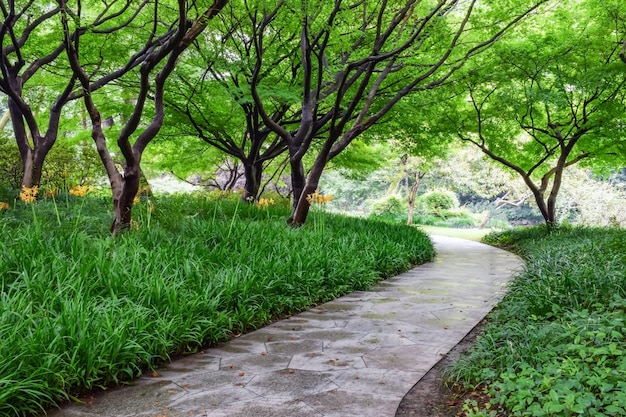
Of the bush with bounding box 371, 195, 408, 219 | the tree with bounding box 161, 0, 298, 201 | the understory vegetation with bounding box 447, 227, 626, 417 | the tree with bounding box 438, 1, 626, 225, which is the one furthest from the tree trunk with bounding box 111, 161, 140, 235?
the bush with bounding box 371, 195, 408, 219

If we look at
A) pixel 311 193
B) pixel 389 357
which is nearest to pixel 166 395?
pixel 389 357

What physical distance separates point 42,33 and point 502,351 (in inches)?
408

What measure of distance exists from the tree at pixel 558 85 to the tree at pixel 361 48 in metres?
1.09

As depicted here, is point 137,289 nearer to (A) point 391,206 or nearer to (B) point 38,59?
(B) point 38,59

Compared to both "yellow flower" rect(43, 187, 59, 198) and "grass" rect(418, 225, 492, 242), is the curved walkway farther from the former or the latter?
"grass" rect(418, 225, 492, 242)

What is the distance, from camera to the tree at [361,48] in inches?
273

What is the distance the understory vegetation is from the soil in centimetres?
7

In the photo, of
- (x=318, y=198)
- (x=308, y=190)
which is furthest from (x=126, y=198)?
(x=308, y=190)

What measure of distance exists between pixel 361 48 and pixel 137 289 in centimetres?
643

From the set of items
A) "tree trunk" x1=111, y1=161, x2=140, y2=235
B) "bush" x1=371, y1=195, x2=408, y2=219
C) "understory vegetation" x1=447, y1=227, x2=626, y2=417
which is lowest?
"understory vegetation" x1=447, y1=227, x2=626, y2=417

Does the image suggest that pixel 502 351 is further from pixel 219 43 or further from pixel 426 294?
pixel 219 43

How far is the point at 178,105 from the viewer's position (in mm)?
9594

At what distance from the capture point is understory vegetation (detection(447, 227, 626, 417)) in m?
2.04

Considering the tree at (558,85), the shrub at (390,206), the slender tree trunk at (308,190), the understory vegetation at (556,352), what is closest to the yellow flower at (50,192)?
the slender tree trunk at (308,190)
